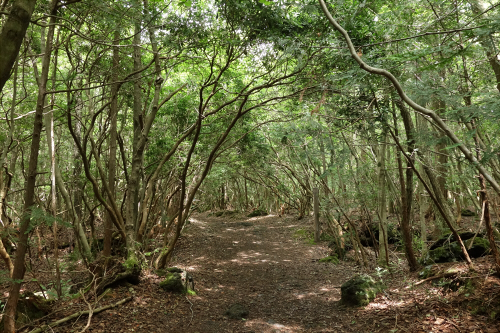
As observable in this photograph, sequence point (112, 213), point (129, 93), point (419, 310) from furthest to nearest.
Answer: point (129, 93) → point (112, 213) → point (419, 310)

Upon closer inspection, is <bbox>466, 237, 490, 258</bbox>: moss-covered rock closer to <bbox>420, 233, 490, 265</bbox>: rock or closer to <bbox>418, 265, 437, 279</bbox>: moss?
<bbox>420, 233, 490, 265</bbox>: rock

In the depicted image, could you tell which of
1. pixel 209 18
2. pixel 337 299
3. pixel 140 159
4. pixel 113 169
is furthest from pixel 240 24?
pixel 337 299

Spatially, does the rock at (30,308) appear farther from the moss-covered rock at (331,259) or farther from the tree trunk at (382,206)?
the moss-covered rock at (331,259)

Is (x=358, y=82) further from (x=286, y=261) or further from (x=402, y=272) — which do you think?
(x=286, y=261)

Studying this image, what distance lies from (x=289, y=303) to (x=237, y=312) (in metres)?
1.29

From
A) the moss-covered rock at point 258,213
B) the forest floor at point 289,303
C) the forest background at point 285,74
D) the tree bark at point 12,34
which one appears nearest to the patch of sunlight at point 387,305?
the forest floor at point 289,303

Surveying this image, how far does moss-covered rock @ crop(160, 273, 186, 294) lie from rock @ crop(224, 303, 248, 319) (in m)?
1.16

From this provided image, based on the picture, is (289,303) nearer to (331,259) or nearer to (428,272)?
(428,272)

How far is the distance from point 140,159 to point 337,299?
5.38 metres

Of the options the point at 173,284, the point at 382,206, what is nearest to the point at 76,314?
the point at 173,284

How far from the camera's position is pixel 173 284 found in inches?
255

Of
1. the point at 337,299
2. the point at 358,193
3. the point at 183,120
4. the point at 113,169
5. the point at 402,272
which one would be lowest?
the point at 337,299

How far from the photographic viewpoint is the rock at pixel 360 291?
5.75 meters

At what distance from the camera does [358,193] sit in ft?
27.5
